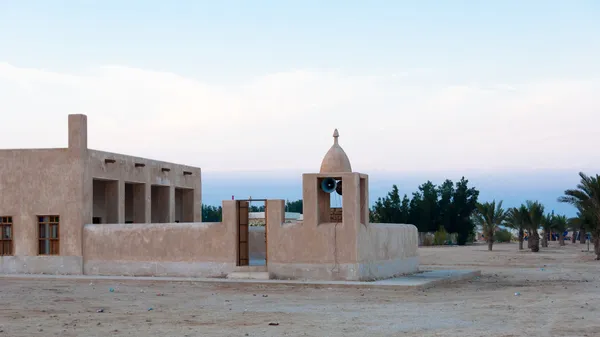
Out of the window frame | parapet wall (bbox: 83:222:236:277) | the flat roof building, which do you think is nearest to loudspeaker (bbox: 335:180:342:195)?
parapet wall (bbox: 83:222:236:277)

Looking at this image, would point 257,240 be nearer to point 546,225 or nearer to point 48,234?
point 48,234

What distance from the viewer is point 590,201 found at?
39688 millimetres

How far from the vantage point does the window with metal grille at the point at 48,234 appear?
27609 millimetres

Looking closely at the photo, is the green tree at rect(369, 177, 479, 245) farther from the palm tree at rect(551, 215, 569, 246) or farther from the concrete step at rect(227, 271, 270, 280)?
the concrete step at rect(227, 271, 270, 280)

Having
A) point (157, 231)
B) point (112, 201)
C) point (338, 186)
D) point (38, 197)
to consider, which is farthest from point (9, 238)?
point (338, 186)

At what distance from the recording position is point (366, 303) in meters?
19.0

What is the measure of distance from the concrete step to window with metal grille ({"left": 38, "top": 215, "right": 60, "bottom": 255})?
6520 mm

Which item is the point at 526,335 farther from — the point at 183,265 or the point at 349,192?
the point at 183,265

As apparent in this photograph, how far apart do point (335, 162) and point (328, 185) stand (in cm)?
135

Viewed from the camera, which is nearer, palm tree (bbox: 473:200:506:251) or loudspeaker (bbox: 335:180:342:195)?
loudspeaker (bbox: 335:180:342:195)

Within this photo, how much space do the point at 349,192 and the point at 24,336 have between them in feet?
39.2

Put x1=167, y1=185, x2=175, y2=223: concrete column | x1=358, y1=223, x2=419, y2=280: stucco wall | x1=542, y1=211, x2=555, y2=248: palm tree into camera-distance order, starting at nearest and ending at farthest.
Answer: x1=358, y1=223, x2=419, y2=280: stucco wall, x1=167, y1=185, x2=175, y2=223: concrete column, x1=542, y1=211, x2=555, y2=248: palm tree

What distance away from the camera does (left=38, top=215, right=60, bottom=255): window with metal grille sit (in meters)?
27.6

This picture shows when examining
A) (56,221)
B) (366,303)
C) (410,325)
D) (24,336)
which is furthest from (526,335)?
(56,221)
